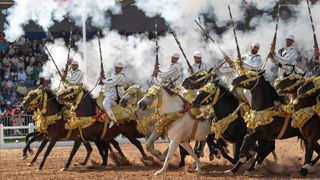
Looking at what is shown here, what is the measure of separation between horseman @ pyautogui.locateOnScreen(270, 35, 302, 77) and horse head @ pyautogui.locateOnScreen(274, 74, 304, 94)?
0.56m

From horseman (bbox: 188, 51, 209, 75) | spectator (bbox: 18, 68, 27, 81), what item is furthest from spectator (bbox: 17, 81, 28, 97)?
horseman (bbox: 188, 51, 209, 75)

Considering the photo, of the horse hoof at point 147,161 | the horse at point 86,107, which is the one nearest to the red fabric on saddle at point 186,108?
the horse at point 86,107

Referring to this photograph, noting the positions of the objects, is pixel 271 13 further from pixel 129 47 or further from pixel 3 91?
pixel 3 91

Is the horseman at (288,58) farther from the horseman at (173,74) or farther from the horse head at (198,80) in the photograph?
the horseman at (173,74)

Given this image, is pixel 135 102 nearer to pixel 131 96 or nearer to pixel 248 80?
pixel 131 96

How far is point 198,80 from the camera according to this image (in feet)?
55.8

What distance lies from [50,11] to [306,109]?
43.6 feet

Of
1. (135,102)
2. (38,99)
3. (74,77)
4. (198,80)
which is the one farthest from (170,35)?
(198,80)

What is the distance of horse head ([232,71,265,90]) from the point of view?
15867 millimetres

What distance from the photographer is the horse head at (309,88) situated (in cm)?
1534

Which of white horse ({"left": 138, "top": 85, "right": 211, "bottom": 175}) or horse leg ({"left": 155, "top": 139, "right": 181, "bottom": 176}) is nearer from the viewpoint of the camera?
horse leg ({"left": 155, "top": 139, "right": 181, "bottom": 176})

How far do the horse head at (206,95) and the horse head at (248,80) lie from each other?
23.7 inches

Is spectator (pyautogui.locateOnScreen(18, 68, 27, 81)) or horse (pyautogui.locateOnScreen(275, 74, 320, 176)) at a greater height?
spectator (pyautogui.locateOnScreen(18, 68, 27, 81))

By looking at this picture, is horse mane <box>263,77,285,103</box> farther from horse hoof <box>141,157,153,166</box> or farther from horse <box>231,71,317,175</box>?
horse hoof <box>141,157,153,166</box>
